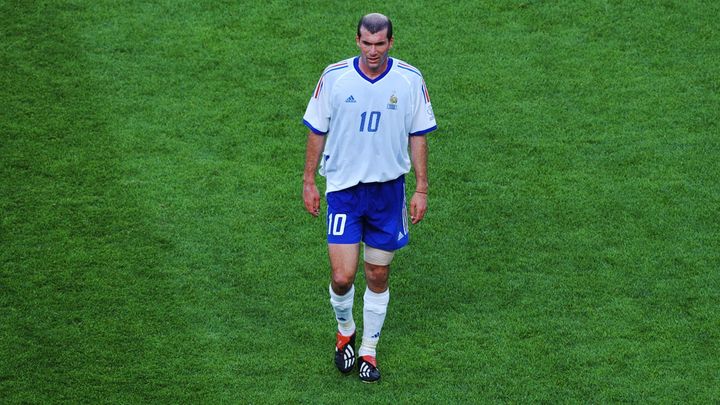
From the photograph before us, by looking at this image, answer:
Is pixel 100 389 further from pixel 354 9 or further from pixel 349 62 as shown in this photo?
pixel 354 9

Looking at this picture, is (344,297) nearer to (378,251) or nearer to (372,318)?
(372,318)

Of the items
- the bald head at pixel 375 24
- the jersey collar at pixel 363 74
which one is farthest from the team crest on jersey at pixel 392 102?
the bald head at pixel 375 24

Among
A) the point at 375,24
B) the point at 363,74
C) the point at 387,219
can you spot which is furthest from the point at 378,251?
the point at 375,24

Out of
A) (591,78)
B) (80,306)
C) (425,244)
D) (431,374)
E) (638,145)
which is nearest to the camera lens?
(431,374)

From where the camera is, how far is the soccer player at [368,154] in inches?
289

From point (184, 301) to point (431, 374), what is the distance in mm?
1899

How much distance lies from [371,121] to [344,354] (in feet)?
5.26

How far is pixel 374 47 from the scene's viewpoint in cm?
719

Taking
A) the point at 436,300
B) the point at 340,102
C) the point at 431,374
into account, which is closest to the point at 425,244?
the point at 436,300

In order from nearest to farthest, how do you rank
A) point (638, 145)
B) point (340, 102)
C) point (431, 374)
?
point (340, 102)
point (431, 374)
point (638, 145)

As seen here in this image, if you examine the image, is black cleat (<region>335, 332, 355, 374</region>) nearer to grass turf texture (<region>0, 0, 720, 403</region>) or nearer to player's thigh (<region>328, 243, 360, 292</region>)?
grass turf texture (<region>0, 0, 720, 403</region>)

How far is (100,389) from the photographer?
763cm

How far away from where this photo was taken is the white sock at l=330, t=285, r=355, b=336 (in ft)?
25.5


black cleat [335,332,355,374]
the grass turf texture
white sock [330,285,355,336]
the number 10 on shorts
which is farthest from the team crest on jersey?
the grass turf texture
